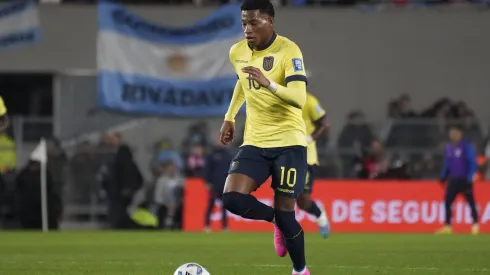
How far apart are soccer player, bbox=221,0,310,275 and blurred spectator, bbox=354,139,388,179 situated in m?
14.2

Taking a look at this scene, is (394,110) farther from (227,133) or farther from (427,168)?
(227,133)

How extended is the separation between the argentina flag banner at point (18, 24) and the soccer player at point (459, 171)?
9240 mm

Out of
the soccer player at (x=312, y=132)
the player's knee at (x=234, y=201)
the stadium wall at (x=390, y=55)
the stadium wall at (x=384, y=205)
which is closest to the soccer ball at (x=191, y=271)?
the player's knee at (x=234, y=201)

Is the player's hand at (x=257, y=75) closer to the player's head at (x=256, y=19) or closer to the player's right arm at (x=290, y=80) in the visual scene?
the player's right arm at (x=290, y=80)

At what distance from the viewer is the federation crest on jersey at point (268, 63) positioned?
11.3 m

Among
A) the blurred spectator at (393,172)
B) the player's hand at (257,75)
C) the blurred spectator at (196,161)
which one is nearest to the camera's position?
the player's hand at (257,75)

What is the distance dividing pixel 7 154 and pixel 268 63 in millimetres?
15885

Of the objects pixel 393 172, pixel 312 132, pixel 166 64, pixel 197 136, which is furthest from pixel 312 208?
pixel 166 64

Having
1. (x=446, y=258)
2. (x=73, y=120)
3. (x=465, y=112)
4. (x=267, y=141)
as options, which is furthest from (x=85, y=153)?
(x=267, y=141)

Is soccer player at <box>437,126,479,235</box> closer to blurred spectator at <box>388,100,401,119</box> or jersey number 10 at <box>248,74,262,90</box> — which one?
blurred spectator at <box>388,100,401,119</box>

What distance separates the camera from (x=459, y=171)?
939 inches

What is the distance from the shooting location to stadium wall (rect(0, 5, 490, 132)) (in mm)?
→ 28688

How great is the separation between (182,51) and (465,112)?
5.90m

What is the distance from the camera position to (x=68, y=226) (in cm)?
2650
